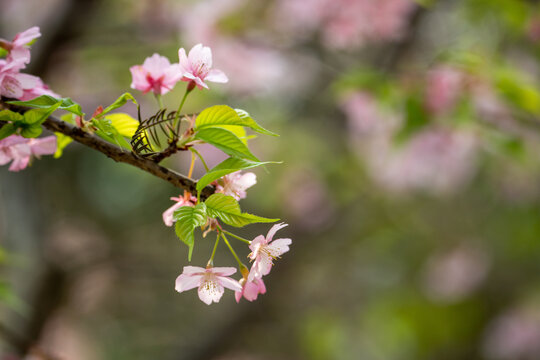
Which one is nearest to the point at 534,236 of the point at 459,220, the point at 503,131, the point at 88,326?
the point at 459,220

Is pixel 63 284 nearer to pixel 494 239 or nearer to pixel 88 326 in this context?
pixel 88 326

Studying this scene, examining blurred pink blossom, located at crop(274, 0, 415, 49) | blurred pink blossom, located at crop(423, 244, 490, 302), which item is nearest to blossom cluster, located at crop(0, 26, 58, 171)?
blurred pink blossom, located at crop(274, 0, 415, 49)

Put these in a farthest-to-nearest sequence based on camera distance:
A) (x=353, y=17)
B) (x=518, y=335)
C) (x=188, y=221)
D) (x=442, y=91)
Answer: (x=518, y=335) < (x=353, y=17) < (x=442, y=91) < (x=188, y=221)

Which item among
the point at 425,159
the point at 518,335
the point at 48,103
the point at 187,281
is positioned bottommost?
the point at 187,281

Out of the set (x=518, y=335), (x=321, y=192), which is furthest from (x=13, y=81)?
(x=518, y=335)

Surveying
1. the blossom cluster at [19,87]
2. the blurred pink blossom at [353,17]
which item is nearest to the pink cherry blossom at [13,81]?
the blossom cluster at [19,87]

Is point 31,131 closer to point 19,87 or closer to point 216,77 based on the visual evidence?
point 19,87
